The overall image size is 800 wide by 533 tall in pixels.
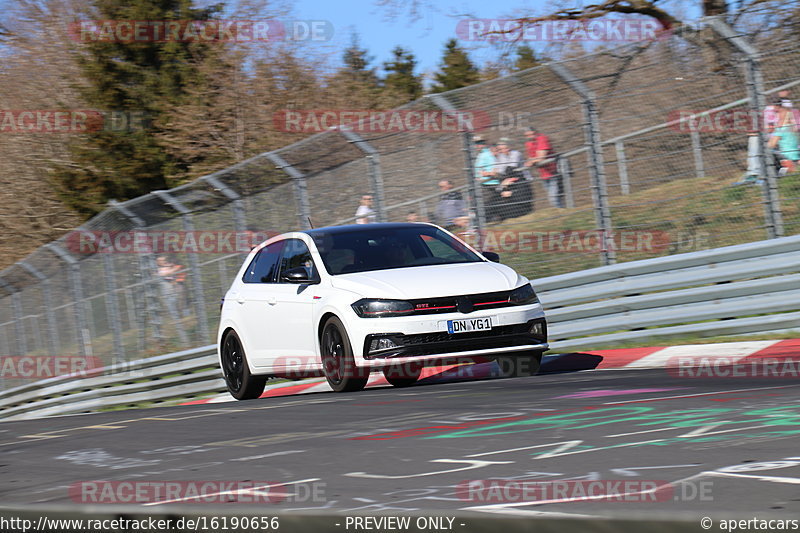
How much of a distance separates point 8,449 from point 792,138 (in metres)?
7.37

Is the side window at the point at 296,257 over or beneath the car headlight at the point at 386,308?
over

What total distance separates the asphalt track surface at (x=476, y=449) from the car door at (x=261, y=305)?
1931 mm

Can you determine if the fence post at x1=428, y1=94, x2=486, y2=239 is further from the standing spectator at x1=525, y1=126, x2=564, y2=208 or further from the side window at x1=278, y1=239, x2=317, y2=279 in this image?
the side window at x1=278, y1=239, x2=317, y2=279

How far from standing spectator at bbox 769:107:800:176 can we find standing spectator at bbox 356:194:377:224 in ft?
18.5

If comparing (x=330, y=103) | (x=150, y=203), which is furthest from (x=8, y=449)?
(x=330, y=103)

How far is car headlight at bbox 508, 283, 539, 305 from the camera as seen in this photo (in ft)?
33.0

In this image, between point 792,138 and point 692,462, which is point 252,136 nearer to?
point 792,138

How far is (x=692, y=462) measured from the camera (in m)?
4.84

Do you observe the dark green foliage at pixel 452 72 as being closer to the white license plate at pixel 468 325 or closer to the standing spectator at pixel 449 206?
the standing spectator at pixel 449 206

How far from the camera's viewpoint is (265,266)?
11.9 meters

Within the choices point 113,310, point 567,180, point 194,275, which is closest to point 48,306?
point 113,310

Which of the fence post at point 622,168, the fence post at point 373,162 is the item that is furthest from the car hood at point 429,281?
the fence post at point 373,162

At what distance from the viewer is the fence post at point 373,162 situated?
15.0m

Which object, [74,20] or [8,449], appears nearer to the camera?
[8,449]
